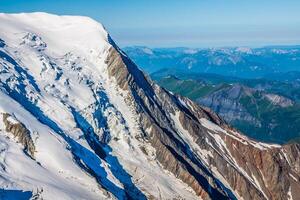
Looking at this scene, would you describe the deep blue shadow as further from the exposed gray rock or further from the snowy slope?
the exposed gray rock

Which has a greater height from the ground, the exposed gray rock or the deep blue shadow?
the exposed gray rock

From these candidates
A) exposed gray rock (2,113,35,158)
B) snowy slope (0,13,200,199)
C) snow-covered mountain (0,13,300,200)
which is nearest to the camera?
snowy slope (0,13,200,199)

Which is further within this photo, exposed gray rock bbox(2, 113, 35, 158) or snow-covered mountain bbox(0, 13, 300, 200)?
exposed gray rock bbox(2, 113, 35, 158)

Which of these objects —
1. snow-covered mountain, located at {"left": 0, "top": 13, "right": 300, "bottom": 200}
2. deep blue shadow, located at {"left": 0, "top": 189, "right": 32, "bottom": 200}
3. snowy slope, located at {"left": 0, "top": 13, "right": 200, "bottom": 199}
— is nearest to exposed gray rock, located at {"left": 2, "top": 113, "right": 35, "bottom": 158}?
snow-covered mountain, located at {"left": 0, "top": 13, "right": 300, "bottom": 200}

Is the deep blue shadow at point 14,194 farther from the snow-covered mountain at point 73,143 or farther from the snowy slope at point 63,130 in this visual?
the snowy slope at point 63,130

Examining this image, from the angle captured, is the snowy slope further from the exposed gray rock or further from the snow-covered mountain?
the exposed gray rock

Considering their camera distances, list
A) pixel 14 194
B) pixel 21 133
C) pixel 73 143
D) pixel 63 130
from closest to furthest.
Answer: pixel 14 194 → pixel 21 133 → pixel 73 143 → pixel 63 130

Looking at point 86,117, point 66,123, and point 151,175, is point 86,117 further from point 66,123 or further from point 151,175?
point 151,175

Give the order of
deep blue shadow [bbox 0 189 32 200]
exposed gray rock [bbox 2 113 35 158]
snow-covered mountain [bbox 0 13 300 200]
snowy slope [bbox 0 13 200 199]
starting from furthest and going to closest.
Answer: exposed gray rock [bbox 2 113 35 158], snow-covered mountain [bbox 0 13 300 200], snowy slope [bbox 0 13 200 199], deep blue shadow [bbox 0 189 32 200]

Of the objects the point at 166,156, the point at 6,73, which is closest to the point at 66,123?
the point at 6,73

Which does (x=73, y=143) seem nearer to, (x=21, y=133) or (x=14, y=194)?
(x=21, y=133)

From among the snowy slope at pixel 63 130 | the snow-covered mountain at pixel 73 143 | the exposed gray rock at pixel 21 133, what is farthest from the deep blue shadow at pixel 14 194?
the exposed gray rock at pixel 21 133

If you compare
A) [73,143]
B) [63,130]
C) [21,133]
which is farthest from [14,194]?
[63,130]
